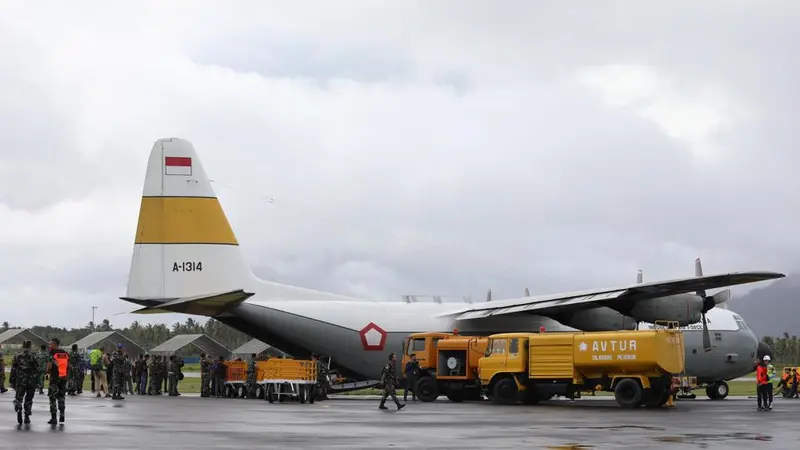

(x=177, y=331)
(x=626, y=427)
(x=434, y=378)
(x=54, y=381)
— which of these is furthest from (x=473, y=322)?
A: (x=177, y=331)

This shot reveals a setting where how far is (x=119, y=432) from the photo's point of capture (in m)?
16.9

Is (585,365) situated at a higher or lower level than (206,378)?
higher

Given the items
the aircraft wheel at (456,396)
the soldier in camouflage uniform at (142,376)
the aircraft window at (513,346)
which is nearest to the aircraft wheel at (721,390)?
the aircraft wheel at (456,396)

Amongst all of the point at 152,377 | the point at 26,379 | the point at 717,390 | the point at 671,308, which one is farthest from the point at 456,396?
the point at 26,379

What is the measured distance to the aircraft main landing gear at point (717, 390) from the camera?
35.3 meters

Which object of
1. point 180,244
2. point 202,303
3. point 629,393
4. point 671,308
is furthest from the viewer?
point 180,244

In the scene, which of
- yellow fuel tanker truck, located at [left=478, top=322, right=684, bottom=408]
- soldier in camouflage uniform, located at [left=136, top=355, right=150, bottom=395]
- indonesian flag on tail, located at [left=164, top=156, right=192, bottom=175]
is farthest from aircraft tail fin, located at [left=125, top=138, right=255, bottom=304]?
yellow fuel tanker truck, located at [left=478, top=322, right=684, bottom=408]

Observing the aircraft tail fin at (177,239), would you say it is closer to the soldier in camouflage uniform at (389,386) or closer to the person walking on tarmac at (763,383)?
the soldier in camouflage uniform at (389,386)

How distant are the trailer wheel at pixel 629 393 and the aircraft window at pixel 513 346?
304 centimetres

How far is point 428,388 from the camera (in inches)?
1250

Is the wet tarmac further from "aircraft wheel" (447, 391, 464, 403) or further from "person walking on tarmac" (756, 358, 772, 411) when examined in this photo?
"aircraft wheel" (447, 391, 464, 403)

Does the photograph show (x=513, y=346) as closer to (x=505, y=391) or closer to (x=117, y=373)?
(x=505, y=391)

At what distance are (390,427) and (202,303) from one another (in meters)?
13.1

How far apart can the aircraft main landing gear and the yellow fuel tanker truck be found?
5969mm
